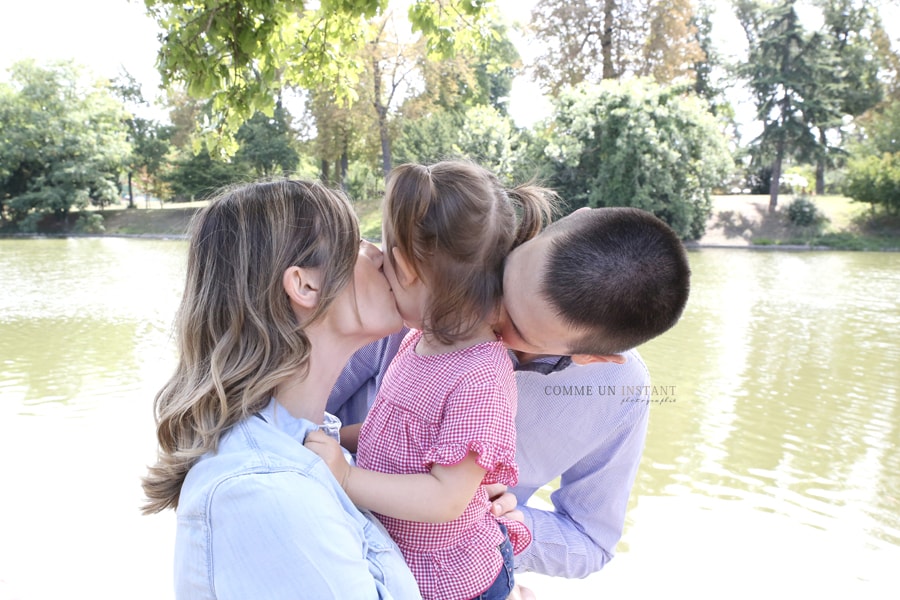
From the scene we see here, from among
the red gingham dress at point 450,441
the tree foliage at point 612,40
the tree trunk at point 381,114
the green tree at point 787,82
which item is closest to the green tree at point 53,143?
the tree trunk at point 381,114

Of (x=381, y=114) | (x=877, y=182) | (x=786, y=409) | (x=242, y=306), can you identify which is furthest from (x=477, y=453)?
(x=381, y=114)

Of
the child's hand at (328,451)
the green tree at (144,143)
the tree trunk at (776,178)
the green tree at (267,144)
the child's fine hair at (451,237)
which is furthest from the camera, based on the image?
the green tree at (144,143)

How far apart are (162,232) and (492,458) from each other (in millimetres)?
34123

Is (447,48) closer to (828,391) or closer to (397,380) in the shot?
(397,380)

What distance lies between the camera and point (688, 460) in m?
6.06

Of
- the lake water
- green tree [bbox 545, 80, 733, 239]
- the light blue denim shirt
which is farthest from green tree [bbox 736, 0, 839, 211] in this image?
the light blue denim shirt

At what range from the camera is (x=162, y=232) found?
32.8 m

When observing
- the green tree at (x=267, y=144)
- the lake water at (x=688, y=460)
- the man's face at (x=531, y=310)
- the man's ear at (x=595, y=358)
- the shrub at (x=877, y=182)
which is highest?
the green tree at (x=267, y=144)

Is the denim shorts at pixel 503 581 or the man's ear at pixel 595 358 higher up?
the man's ear at pixel 595 358

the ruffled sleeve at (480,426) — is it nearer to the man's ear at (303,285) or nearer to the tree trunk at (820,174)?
the man's ear at (303,285)

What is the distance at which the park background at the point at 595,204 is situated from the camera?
4781 mm

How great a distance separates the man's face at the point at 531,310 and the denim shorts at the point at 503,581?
1.50 ft

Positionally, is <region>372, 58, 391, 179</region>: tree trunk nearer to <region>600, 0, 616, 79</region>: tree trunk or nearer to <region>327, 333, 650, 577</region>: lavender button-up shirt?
<region>600, 0, 616, 79</region>: tree trunk

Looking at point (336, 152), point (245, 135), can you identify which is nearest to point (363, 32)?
point (336, 152)
